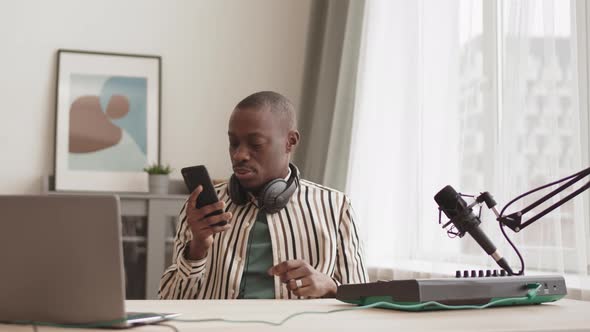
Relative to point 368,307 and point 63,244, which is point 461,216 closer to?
point 368,307

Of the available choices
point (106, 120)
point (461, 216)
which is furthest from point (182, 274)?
point (106, 120)

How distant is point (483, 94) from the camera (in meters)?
2.56

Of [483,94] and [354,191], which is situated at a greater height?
[483,94]

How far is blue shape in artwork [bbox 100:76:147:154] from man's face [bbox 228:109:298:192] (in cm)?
203

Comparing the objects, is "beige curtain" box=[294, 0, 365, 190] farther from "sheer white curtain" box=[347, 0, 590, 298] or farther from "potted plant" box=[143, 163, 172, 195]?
"potted plant" box=[143, 163, 172, 195]

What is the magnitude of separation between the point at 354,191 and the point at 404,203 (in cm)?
32

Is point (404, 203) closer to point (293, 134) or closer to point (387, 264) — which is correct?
point (387, 264)

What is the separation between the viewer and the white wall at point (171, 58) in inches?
149

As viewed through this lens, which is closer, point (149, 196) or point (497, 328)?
point (497, 328)

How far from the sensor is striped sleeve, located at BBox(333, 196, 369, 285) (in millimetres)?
1915

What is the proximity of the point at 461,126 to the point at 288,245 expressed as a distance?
41.2 inches

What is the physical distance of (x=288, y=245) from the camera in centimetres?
187

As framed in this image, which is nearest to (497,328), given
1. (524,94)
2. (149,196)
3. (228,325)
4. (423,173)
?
(228,325)

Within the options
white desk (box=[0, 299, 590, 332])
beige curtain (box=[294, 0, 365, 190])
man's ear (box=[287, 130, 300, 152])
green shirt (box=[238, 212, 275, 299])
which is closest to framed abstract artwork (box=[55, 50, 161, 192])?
beige curtain (box=[294, 0, 365, 190])
